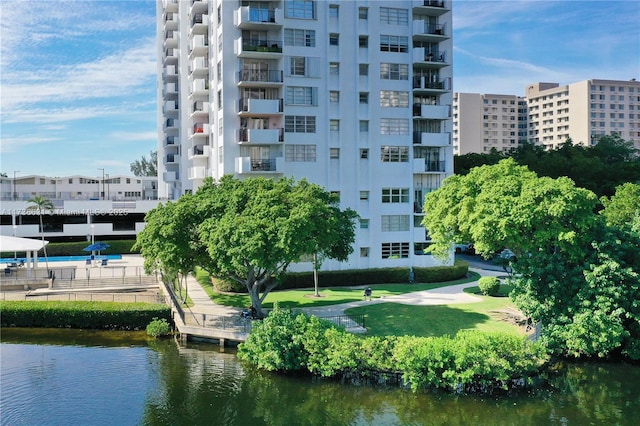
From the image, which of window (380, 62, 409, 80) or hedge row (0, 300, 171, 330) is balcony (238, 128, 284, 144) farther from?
hedge row (0, 300, 171, 330)

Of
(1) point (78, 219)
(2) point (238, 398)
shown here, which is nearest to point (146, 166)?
(1) point (78, 219)

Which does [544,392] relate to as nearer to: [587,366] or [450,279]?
[587,366]

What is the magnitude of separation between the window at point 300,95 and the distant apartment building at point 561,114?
338ft

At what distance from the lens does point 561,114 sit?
153 metres

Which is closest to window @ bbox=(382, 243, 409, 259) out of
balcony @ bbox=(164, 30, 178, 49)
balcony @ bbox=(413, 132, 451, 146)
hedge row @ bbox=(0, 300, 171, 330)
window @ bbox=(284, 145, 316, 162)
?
balcony @ bbox=(413, 132, 451, 146)

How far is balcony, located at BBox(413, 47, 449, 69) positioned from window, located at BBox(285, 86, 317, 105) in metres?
10.2

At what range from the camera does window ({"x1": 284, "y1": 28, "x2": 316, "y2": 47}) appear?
50156 millimetres

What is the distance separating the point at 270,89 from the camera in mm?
50906

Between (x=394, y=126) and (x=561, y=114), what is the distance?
116530 millimetres

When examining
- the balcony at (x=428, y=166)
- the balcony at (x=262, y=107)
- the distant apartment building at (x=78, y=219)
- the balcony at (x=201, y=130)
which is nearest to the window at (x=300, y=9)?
the balcony at (x=262, y=107)

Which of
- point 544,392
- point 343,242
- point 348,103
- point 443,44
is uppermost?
point 443,44

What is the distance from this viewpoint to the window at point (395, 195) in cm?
5275

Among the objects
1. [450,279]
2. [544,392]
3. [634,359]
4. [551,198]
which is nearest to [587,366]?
[634,359]

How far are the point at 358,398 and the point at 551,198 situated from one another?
1460 cm
